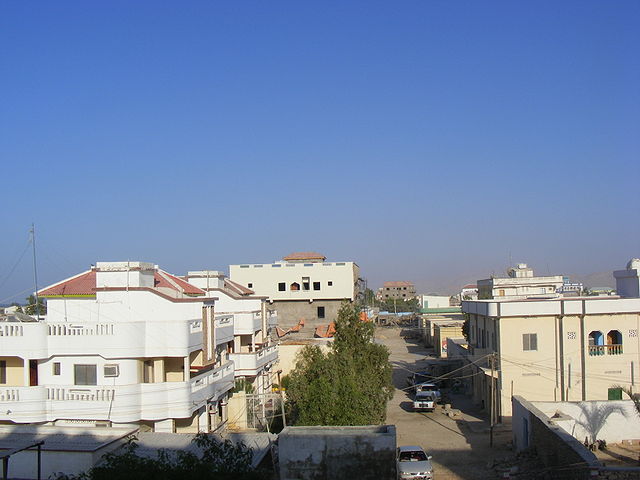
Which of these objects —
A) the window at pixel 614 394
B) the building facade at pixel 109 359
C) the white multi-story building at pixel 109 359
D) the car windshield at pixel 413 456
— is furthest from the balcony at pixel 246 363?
the window at pixel 614 394

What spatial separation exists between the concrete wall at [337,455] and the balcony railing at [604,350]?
21274mm

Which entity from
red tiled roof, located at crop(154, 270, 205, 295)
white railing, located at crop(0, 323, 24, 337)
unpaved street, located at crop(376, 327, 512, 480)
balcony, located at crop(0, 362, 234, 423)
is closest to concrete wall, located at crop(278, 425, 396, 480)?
unpaved street, located at crop(376, 327, 512, 480)

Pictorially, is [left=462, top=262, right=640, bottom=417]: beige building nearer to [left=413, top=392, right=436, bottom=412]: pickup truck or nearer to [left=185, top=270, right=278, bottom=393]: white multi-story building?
[left=413, top=392, right=436, bottom=412]: pickup truck

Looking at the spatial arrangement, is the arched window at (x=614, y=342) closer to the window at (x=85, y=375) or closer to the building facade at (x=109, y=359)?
the building facade at (x=109, y=359)

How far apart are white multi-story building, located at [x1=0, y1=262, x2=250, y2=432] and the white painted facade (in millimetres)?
37819

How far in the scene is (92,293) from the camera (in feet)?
82.5

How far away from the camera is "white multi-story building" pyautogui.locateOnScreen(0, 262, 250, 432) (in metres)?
22.0

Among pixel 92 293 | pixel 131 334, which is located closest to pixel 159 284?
pixel 92 293

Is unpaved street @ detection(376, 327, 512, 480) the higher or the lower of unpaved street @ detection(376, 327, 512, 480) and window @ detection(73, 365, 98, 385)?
the lower

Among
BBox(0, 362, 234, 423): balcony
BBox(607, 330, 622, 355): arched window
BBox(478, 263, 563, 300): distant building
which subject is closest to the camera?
BBox(0, 362, 234, 423): balcony

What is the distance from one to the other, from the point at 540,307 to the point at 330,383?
14.1m

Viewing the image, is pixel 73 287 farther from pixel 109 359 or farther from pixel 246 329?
pixel 246 329

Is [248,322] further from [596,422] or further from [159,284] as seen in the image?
[596,422]

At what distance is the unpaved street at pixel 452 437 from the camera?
22469 millimetres
